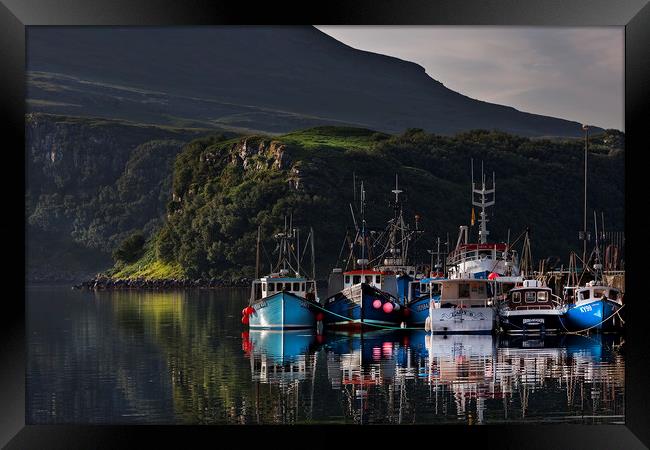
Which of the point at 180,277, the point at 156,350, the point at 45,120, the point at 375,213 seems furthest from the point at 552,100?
the point at 156,350

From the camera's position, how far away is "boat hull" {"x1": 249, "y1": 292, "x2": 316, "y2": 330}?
40.0 metres

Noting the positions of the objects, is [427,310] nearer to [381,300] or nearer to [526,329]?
[381,300]

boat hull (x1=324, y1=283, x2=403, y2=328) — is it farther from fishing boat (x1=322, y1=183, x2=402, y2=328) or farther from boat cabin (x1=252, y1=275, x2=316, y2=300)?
boat cabin (x1=252, y1=275, x2=316, y2=300)

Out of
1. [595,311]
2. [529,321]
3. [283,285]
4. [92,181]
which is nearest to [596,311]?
[595,311]

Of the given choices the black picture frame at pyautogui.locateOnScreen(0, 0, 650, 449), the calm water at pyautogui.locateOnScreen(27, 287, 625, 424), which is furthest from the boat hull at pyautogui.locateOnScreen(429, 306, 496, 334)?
the black picture frame at pyautogui.locateOnScreen(0, 0, 650, 449)

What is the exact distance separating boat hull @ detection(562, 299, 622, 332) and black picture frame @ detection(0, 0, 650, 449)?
2607cm

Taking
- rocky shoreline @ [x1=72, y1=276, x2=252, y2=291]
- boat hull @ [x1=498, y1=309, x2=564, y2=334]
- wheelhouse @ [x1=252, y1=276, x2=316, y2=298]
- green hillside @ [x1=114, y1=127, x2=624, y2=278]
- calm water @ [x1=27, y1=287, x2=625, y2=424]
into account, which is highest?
green hillside @ [x1=114, y1=127, x2=624, y2=278]

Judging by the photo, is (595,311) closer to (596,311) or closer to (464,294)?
(596,311)

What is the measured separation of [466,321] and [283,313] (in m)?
6.62

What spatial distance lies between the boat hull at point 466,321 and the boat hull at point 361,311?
4.00 m

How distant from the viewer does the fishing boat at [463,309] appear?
36406mm

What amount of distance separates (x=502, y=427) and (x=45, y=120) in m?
160

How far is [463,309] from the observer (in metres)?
36.6

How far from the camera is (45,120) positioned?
16625 centimetres
